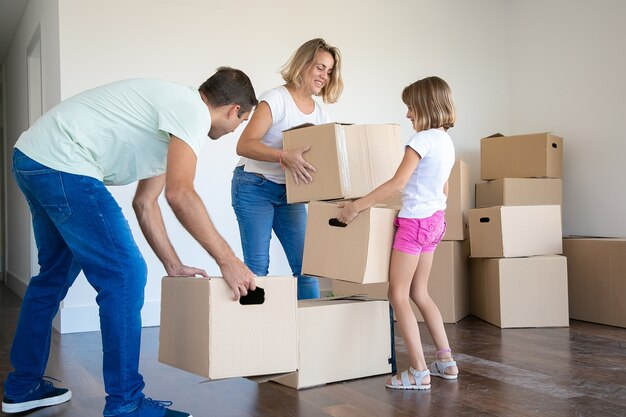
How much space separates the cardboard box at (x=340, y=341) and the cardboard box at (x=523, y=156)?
2052 mm

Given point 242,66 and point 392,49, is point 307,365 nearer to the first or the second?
point 242,66

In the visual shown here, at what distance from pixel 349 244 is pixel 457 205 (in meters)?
1.62

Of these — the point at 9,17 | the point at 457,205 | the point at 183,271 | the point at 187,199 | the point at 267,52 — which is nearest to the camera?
the point at 187,199

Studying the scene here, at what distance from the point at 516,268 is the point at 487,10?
2178 mm

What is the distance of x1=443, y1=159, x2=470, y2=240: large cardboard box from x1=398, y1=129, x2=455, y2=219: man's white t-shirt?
144cm

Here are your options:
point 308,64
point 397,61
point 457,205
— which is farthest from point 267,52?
point 308,64

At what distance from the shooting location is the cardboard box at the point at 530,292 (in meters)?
3.38

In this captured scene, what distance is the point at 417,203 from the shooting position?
224 centimetres

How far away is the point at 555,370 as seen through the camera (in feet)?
7.96

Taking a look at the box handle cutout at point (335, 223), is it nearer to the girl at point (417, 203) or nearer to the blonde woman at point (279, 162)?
the girl at point (417, 203)

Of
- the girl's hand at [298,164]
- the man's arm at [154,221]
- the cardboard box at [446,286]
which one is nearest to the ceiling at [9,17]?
the cardboard box at [446,286]

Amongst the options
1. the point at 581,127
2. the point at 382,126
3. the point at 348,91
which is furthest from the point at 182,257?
the point at 581,127

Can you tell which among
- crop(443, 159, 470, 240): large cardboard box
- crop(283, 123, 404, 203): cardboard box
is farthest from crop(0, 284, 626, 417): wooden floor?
crop(443, 159, 470, 240): large cardboard box

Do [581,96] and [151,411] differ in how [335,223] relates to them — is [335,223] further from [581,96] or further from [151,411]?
[581,96]
